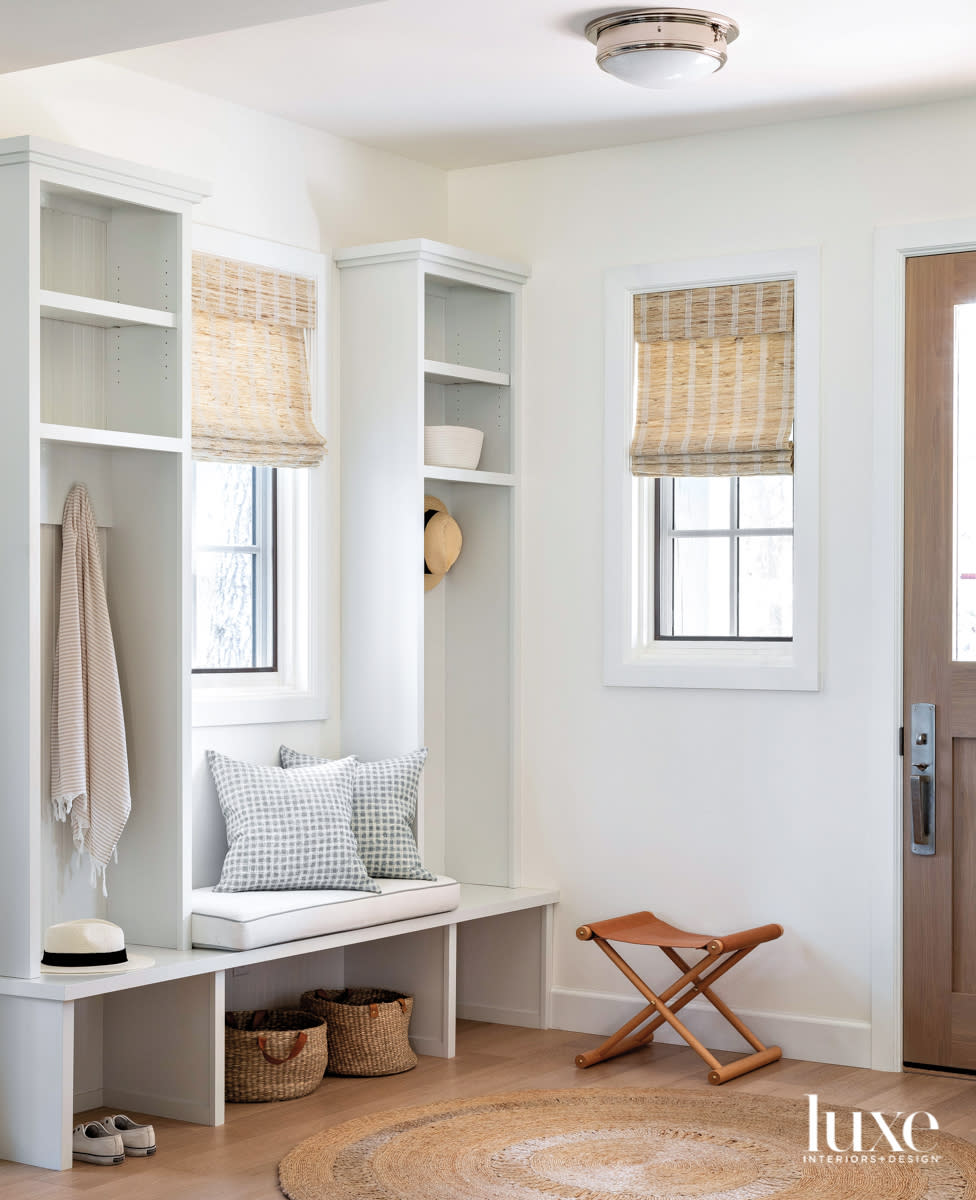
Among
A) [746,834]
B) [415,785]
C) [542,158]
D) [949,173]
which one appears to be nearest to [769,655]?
[746,834]

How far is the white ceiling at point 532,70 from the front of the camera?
3.93 metres

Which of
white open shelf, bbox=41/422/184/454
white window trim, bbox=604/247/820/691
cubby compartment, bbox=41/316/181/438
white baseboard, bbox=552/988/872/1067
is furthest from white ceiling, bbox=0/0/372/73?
white baseboard, bbox=552/988/872/1067

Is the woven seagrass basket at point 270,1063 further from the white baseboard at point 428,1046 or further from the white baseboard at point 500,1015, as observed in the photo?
the white baseboard at point 500,1015

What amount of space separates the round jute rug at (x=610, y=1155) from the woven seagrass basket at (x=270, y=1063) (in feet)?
1.01

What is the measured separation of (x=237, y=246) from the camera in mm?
4625

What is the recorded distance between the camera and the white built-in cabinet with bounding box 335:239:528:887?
16.1 ft

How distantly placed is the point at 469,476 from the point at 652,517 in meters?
0.62

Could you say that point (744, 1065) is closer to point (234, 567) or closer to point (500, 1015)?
point (500, 1015)

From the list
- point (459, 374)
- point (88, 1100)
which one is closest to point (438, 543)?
point (459, 374)

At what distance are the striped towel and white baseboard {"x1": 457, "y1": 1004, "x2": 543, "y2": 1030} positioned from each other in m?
1.71

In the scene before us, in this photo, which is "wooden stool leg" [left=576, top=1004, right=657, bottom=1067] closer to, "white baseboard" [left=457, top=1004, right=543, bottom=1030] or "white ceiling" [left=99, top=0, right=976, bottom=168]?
"white baseboard" [left=457, top=1004, right=543, bottom=1030]

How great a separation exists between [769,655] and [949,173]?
1.52m

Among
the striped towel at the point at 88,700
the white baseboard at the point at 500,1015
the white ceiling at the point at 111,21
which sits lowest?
the white baseboard at the point at 500,1015

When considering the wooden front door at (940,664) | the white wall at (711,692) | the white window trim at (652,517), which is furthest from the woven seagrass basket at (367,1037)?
the wooden front door at (940,664)
